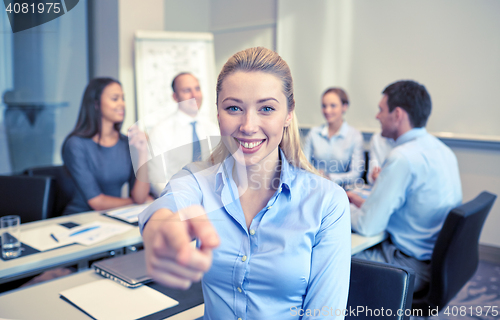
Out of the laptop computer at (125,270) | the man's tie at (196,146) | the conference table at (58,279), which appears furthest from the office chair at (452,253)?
the man's tie at (196,146)

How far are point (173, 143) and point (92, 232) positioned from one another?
1.39m

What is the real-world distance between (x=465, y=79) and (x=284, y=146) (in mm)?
3061

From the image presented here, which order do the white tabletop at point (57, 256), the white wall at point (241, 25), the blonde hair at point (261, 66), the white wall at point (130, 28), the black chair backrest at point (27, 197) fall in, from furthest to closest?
the white wall at point (241, 25) < the white wall at point (130, 28) < the black chair backrest at point (27, 197) < the white tabletop at point (57, 256) < the blonde hair at point (261, 66)

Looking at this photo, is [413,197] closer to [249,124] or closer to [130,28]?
[249,124]

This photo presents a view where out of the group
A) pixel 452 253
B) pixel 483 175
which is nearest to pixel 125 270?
pixel 452 253

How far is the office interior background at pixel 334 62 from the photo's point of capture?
10.4 ft

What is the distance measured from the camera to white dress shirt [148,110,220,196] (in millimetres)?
340

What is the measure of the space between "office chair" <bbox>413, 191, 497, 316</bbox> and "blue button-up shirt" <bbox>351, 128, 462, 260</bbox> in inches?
5.9

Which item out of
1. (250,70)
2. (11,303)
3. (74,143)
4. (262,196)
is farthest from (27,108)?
(250,70)

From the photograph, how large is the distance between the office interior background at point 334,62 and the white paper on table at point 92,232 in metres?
2.14

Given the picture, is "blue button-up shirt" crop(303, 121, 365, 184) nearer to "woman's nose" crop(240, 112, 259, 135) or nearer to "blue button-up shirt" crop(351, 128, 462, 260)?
"blue button-up shirt" crop(351, 128, 462, 260)

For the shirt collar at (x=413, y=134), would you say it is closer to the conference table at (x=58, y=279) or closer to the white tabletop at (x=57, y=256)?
the conference table at (x=58, y=279)

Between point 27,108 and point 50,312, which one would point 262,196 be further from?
point 27,108

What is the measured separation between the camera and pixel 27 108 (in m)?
3.74
